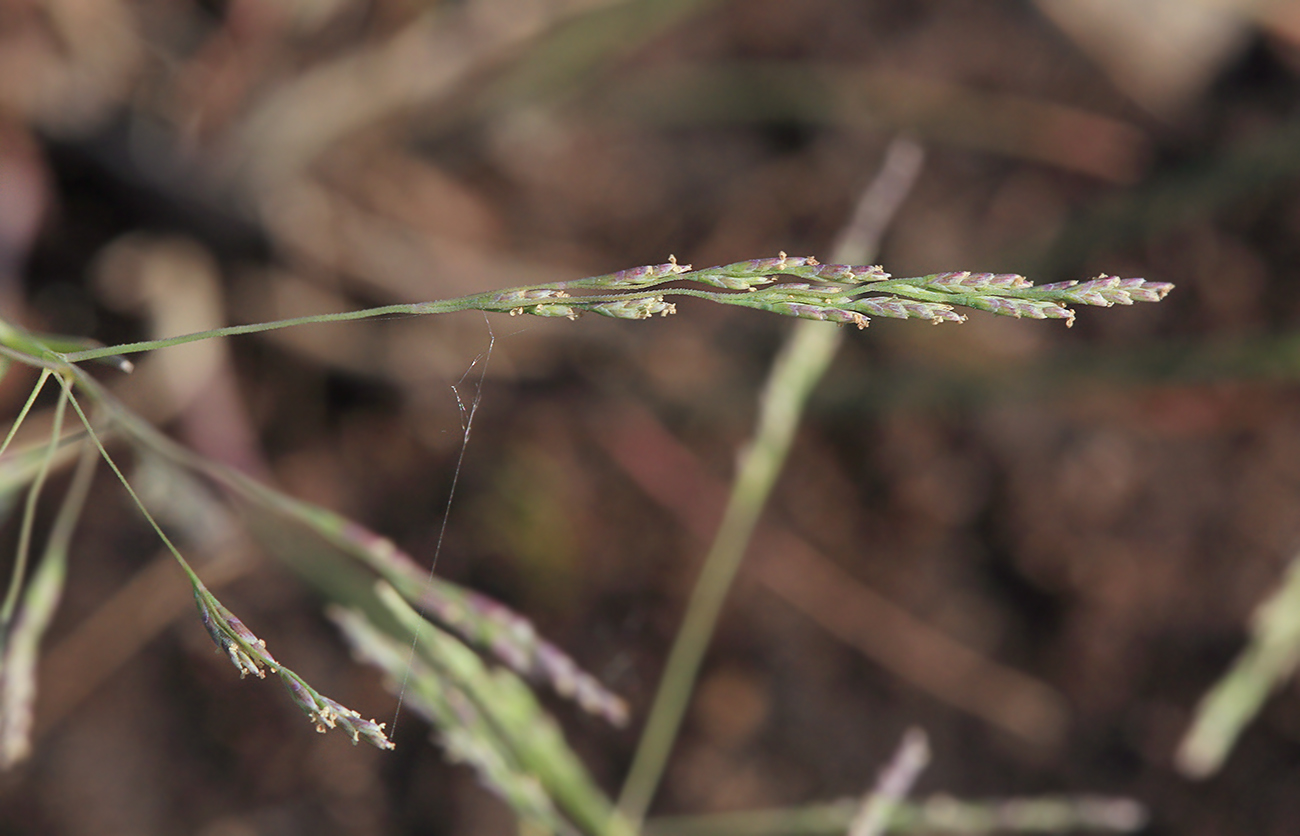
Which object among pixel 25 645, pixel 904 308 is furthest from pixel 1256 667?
pixel 25 645

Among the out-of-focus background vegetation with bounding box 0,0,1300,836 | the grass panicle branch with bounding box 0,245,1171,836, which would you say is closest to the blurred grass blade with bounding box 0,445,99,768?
the grass panicle branch with bounding box 0,245,1171,836

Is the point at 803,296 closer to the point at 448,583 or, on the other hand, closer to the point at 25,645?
the point at 448,583

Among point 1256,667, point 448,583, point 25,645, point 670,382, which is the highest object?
point 670,382

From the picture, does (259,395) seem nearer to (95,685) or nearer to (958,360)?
(95,685)

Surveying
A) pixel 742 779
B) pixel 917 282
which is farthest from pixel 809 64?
pixel 917 282

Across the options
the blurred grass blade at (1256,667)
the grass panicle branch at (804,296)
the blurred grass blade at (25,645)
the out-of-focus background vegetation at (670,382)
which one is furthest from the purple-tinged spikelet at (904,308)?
the out-of-focus background vegetation at (670,382)

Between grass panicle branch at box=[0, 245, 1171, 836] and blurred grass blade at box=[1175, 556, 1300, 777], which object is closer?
grass panicle branch at box=[0, 245, 1171, 836]

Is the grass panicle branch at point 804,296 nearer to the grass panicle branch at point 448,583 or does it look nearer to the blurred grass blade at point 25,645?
the grass panicle branch at point 448,583

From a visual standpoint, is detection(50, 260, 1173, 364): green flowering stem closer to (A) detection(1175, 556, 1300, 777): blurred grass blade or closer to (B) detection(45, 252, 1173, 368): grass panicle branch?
(B) detection(45, 252, 1173, 368): grass panicle branch
